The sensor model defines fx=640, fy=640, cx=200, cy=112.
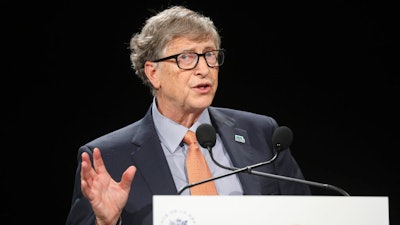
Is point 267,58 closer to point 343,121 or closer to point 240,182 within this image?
point 343,121

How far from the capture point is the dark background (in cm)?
332

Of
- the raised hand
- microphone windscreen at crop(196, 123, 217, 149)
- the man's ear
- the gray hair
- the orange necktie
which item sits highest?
the gray hair

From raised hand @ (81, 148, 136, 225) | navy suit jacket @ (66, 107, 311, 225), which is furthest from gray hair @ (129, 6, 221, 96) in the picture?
raised hand @ (81, 148, 136, 225)

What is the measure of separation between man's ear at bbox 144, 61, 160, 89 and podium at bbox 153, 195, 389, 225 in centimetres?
115

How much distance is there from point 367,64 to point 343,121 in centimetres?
36

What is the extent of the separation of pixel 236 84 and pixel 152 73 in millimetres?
787

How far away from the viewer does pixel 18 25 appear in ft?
10.9

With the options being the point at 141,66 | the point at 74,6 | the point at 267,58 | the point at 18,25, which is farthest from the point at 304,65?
the point at 18,25

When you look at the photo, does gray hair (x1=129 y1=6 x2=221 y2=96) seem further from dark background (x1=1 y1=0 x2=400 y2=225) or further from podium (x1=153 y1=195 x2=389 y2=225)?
podium (x1=153 y1=195 x2=389 y2=225)

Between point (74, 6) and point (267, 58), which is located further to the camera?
point (267, 58)

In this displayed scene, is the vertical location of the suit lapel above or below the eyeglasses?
below

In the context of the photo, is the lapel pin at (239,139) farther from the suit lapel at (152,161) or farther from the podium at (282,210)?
the podium at (282,210)

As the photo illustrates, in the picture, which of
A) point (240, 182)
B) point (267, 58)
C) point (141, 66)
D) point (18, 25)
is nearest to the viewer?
point (240, 182)

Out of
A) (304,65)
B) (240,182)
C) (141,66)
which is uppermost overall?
(141,66)
